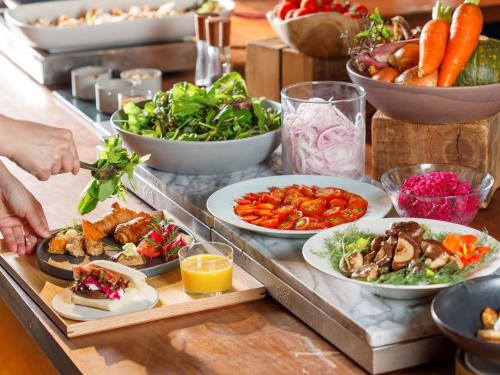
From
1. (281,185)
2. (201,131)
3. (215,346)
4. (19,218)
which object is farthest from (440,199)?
(19,218)

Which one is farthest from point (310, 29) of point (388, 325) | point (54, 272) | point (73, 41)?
point (388, 325)

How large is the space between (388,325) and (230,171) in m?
0.76

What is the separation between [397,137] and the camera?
203 cm

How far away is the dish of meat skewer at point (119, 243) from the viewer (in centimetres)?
171

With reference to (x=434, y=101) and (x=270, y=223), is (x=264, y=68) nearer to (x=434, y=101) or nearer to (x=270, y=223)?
(x=434, y=101)

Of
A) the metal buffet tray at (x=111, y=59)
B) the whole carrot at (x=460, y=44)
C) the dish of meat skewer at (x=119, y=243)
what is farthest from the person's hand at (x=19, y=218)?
the metal buffet tray at (x=111, y=59)

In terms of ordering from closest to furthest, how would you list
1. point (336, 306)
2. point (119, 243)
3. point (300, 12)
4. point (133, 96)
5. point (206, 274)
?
point (336, 306) < point (206, 274) < point (119, 243) < point (133, 96) < point (300, 12)

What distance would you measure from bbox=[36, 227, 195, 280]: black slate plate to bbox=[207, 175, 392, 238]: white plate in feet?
0.27

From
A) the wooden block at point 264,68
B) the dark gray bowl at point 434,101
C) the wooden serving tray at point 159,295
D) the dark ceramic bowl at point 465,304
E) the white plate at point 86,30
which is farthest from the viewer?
the white plate at point 86,30

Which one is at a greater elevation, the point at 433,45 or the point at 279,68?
the point at 433,45

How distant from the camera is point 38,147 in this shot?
66.6 inches

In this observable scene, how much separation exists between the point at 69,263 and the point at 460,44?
0.86 metres

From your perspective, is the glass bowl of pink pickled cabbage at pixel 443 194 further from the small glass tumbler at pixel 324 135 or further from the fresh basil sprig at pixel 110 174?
the fresh basil sprig at pixel 110 174

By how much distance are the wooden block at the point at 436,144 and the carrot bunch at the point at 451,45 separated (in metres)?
0.11
